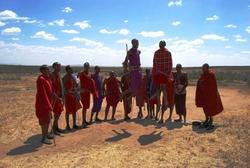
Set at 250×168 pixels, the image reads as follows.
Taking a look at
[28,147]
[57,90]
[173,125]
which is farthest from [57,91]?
[173,125]

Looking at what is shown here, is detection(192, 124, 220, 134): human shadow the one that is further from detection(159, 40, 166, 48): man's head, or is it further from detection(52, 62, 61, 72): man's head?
detection(52, 62, 61, 72): man's head

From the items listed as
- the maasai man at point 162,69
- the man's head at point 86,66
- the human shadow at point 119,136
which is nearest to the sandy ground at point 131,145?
the human shadow at point 119,136

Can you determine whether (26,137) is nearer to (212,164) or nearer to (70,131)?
(70,131)

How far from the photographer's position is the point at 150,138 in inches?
389

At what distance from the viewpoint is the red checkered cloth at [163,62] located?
11320 mm

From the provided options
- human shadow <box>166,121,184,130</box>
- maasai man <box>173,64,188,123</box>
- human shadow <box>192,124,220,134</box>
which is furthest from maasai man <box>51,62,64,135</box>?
human shadow <box>192,124,220,134</box>

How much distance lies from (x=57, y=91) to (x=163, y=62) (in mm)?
3400

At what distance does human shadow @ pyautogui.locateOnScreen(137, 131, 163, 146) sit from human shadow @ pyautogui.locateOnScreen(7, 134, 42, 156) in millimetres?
2690

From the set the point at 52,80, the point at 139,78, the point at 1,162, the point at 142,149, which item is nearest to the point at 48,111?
the point at 52,80

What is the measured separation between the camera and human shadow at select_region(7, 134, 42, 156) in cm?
902

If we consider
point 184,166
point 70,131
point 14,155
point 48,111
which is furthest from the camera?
point 70,131

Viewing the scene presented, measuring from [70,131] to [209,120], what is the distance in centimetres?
438

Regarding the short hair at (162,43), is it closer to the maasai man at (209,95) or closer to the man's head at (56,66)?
the maasai man at (209,95)

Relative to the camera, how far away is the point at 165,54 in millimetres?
11312
